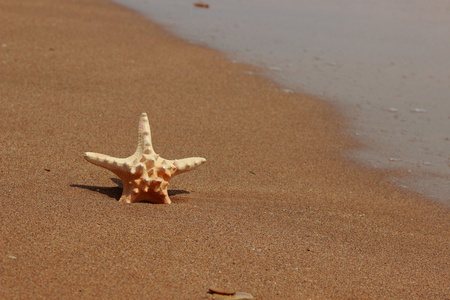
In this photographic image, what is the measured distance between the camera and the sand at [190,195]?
282 cm

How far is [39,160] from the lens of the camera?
404 centimetres

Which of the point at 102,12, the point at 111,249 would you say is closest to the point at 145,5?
the point at 102,12

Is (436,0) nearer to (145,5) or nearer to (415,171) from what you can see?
(145,5)

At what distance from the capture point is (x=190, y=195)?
3891 millimetres

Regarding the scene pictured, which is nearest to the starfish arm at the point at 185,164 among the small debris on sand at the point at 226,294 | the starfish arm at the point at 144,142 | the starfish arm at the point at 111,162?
the starfish arm at the point at 144,142

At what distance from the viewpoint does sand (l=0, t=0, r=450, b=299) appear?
9.25 ft

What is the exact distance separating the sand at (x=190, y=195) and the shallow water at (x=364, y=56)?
15.9 inches

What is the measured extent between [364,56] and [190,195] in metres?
4.90

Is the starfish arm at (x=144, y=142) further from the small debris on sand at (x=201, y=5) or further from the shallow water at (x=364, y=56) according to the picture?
the small debris on sand at (x=201, y=5)

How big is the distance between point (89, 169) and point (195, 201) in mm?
839

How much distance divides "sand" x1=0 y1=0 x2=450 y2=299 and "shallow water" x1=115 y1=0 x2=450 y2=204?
0.40m

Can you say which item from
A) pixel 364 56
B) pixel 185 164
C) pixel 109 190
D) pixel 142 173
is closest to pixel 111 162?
pixel 142 173

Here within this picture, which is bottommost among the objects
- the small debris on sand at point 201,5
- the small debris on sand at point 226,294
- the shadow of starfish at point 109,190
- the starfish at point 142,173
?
the shadow of starfish at point 109,190

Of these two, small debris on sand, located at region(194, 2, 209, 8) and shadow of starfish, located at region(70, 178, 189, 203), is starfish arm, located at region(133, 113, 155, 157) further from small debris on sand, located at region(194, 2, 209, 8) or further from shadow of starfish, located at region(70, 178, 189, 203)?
small debris on sand, located at region(194, 2, 209, 8)
